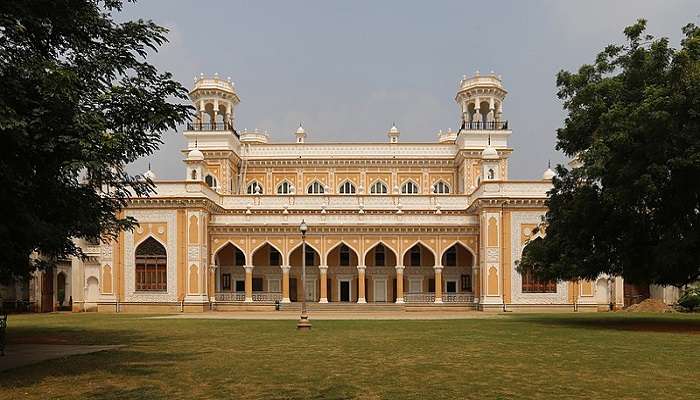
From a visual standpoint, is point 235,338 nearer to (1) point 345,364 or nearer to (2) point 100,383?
(1) point 345,364

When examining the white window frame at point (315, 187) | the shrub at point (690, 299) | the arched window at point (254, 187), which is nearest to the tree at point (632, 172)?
the shrub at point (690, 299)

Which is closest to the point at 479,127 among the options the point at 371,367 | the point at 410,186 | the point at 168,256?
the point at 410,186

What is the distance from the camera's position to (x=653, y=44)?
27.6 metres

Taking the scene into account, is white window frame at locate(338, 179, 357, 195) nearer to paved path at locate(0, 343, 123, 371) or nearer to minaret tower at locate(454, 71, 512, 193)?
minaret tower at locate(454, 71, 512, 193)

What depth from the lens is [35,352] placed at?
17625 millimetres

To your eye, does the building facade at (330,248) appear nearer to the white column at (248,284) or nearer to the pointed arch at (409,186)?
the white column at (248,284)

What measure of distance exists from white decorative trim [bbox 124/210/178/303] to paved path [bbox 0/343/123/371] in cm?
2796

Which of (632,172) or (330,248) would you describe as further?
(330,248)

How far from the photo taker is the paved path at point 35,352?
1547cm

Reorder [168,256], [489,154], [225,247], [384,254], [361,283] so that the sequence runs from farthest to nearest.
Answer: [384,254] → [225,247] → [489,154] → [361,283] → [168,256]

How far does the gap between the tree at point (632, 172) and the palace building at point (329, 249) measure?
47.2 feet

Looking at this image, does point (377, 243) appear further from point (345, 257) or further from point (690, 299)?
point (690, 299)

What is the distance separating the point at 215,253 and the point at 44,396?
3910 cm

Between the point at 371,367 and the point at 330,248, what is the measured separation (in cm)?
3557
